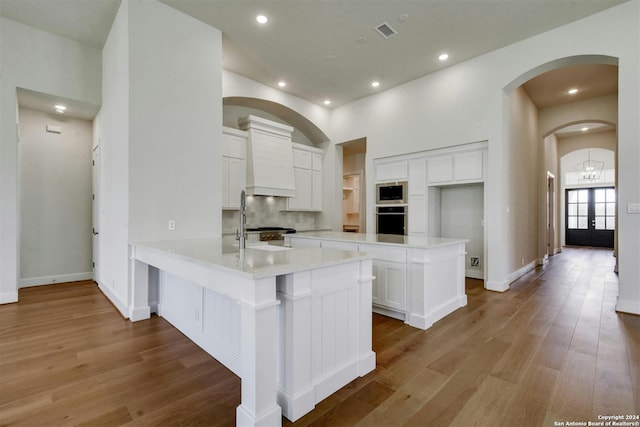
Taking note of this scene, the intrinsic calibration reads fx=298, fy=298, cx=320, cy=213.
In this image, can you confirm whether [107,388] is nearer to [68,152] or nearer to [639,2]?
[68,152]

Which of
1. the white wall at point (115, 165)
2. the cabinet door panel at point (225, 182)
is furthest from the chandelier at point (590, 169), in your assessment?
the white wall at point (115, 165)

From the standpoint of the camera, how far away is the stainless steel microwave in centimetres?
557

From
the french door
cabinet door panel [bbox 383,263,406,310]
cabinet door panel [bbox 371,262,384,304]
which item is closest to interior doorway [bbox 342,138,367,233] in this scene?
cabinet door panel [bbox 371,262,384,304]

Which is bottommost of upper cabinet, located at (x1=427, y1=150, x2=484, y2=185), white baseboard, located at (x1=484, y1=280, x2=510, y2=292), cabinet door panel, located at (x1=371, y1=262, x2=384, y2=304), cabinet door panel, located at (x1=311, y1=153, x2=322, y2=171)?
white baseboard, located at (x1=484, y1=280, x2=510, y2=292)

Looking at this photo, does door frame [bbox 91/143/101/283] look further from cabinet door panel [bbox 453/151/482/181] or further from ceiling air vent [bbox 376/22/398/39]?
cabinet door panel [bbox 453/151/482/181]

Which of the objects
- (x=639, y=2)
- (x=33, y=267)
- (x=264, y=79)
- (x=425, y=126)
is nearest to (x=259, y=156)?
(x=264, y=79)

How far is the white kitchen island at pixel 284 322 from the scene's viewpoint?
57.2 inches

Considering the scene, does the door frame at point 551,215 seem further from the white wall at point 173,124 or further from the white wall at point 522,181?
the white wall at point 173,124

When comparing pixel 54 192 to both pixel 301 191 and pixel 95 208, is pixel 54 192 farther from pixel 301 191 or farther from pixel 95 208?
pixel 301 191

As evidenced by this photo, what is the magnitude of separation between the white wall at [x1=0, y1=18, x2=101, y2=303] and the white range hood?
2.63 m

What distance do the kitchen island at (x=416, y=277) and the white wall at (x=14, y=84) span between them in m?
3.99

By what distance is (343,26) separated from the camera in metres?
3.87

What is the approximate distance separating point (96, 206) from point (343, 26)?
449 cm

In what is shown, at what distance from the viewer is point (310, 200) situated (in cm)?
666
